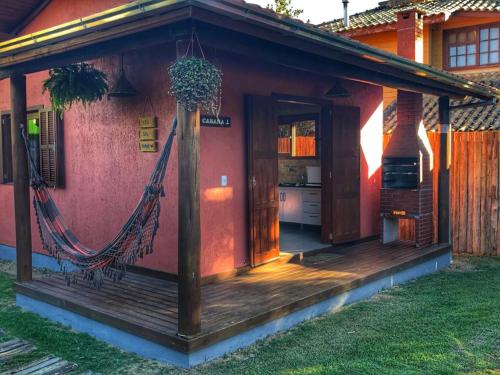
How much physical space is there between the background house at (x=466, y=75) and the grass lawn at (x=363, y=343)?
265cm

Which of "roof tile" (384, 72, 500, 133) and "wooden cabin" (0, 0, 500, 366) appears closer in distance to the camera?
"wooden cabin" (0, 0, 500, 366)

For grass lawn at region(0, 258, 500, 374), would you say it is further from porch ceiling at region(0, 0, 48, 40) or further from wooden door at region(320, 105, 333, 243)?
porch ceiling at region(0, 0, 48, 40)

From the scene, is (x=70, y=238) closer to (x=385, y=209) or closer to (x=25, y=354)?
(x=25, y=354)

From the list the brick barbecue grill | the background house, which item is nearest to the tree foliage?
the background house

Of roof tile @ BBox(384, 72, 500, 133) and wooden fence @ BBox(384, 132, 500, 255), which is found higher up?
roof tile @ BBox(384, 72, 500, 133)

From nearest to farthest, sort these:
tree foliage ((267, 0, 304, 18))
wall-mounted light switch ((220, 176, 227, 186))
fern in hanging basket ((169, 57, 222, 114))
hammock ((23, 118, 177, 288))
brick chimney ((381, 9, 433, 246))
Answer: fern in hanging basket ((169, 57, 222, 114))
hammock ((23, 118, 177, 288))
wall-mounted light switch ((220, 176, 227, 186))
brick chimney ((381, 9, 433, 246))
tree foliage ((267, 0, 304, 18))

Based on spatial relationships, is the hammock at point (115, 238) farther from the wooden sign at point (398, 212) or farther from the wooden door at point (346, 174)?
the wooden sign at point (398, 212)

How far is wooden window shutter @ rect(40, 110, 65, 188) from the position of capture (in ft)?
21.8

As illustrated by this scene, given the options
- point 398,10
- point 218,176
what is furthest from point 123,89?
point 398,10

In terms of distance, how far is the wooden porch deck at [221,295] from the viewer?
4000 millimetres

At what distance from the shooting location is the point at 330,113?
22.7 ft

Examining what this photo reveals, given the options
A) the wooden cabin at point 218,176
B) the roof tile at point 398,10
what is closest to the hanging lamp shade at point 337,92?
the wooden cabin at point 218,176

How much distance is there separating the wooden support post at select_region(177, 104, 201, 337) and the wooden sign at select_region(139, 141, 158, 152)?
67.6 inches

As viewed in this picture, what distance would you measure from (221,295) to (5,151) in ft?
16.3
